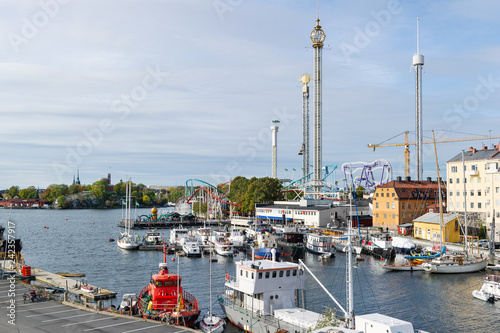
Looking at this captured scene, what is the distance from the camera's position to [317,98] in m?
142

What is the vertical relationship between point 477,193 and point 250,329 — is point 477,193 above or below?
above

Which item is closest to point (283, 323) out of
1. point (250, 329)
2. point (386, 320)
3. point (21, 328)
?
point (250, 329)

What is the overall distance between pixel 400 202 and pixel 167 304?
249 ft

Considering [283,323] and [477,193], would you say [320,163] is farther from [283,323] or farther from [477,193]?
[283,323]

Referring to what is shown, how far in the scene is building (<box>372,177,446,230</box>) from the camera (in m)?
97.7

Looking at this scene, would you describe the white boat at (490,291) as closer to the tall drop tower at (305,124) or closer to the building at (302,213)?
the building at (302,213)

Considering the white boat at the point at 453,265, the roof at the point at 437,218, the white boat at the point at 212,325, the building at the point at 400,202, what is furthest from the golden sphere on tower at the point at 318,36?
the white boat at the point at 212,325

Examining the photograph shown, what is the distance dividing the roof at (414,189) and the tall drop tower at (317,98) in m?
42.3

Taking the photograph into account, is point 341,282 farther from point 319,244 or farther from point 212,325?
point 212,325

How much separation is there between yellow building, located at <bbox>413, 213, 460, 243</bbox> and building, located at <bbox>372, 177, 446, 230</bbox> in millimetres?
14311

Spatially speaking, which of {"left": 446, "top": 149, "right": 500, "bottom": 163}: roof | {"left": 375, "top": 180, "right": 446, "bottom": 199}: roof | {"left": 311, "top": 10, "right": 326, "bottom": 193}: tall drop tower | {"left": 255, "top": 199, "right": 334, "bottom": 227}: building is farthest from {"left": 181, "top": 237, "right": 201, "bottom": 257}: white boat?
{"left": 311, "top": 10, "right": 326, "bottom": 193}: tall drop tower

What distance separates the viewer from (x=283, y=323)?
29.6 m

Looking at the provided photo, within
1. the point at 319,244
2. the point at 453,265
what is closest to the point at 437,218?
the point at 319,244

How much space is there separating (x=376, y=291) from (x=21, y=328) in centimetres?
3534
